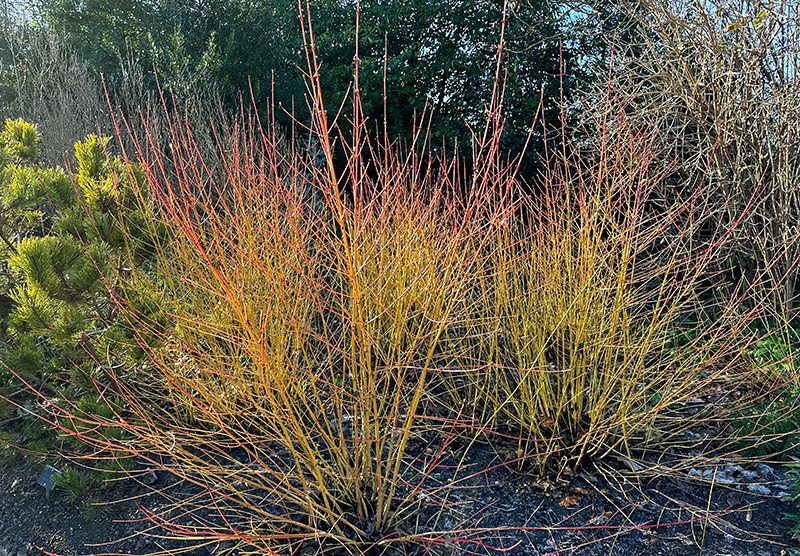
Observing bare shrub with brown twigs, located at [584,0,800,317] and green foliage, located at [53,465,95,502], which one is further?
bare shrub with brown twigs, located at [584,0,800,317]

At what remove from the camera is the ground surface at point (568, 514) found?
2525 mm

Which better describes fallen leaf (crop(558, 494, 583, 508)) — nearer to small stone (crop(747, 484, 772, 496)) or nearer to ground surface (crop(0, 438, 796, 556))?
ground surface (crop(0, 438, 796, 556))

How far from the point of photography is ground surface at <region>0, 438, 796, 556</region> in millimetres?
2525

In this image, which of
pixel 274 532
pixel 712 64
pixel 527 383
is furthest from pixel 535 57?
pixel 274 532

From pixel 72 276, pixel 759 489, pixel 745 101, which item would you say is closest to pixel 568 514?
pixel 759 489

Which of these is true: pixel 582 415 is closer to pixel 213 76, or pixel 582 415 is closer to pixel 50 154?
pixel 50 154

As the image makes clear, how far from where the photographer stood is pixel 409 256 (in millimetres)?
3395

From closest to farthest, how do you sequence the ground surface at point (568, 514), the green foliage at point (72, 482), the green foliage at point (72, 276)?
the ground surface at point (568, 514), the green foliage at point (72, 276), the green foliage at point (72, 482)

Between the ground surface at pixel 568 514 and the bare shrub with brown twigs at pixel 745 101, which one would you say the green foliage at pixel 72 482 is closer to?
the ground surface at pixel 568 514

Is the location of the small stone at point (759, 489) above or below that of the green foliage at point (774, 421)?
below

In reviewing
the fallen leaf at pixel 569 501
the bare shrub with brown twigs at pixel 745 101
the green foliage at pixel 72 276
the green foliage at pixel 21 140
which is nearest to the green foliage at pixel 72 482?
the green foliage at pixel 72 276

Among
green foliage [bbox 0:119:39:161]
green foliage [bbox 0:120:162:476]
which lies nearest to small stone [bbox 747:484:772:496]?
green foliage [bbox 0:120:162:476]

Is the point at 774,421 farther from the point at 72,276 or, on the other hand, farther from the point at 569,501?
the point at 72,276

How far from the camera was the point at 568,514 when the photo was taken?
8.86 feet
